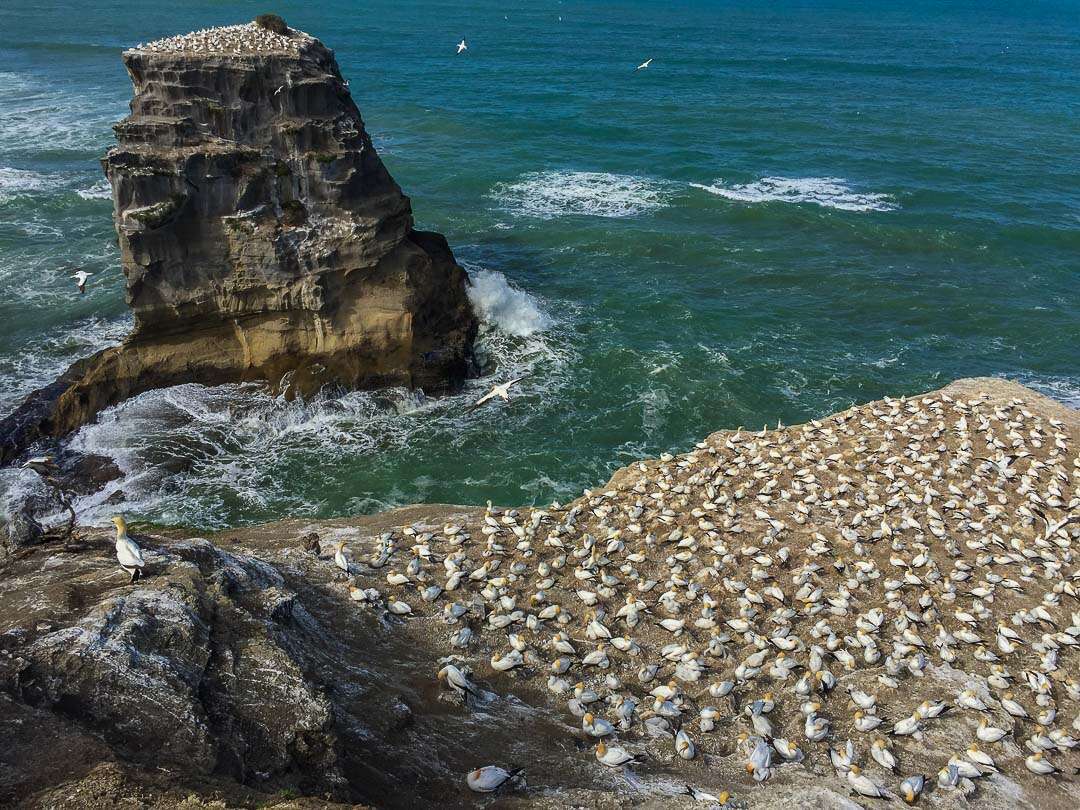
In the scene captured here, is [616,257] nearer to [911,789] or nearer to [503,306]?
[503,306]

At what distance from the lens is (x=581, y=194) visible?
50750 millimetres

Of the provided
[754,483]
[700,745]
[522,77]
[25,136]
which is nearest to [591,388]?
[754,483]

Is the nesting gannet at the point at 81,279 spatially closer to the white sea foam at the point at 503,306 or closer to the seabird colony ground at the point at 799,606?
the white sea foam at the point at 503,306

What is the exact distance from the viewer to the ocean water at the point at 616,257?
1073 inches

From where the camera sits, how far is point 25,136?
5934 cm

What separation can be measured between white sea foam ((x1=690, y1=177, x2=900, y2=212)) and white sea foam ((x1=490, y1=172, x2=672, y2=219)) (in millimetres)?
3637

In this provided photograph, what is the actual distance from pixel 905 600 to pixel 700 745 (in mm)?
6234

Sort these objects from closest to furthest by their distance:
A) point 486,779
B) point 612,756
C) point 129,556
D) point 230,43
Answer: point 486,779
point 129,556
point 612,756
point 230,43

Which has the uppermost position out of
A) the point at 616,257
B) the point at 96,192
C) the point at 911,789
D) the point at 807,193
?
the point at 807,193

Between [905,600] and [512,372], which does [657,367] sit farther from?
[905,600]

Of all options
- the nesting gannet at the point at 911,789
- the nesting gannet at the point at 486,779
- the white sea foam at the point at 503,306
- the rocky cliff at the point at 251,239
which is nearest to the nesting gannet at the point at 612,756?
the nesting gannet at the point at 486,779

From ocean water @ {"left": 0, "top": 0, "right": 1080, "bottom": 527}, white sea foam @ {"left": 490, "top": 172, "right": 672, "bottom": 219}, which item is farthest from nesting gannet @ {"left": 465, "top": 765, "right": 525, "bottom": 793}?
white sea foam @ {"left": 490, "top": 172, "right": 672, "bottom": 219}

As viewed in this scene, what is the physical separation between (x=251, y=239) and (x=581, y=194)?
1084 inches

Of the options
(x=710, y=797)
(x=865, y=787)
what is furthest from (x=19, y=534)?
(x=865, y=787)
